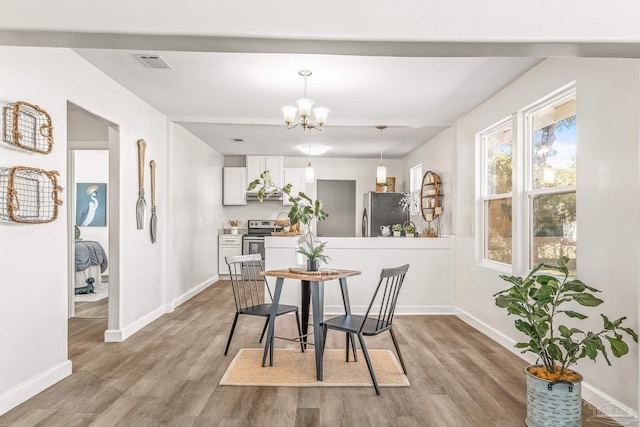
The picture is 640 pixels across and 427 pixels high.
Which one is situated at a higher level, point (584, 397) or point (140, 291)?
point (140, 291)

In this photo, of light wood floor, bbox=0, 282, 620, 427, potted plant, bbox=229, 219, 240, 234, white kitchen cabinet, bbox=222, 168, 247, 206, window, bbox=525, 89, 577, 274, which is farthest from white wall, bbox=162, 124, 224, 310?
window, bbox=525, 89, 577, 274

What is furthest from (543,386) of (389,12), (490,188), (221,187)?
(221,187)

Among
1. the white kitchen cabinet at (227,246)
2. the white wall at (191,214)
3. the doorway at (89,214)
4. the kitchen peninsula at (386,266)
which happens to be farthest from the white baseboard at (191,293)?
the kitchen peninsula at (386,266)

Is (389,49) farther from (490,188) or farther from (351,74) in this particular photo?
(490,188)

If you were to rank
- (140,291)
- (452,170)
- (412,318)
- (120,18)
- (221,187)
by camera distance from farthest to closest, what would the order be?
(221,187), (452,170), (412,318), (140,291), (120,18)

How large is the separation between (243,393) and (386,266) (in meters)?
2.92

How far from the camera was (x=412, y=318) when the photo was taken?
5.37 meters

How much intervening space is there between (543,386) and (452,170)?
3.64 metres

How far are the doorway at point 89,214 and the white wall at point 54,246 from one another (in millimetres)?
112

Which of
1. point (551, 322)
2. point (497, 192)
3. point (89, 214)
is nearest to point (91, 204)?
point (89, 214)

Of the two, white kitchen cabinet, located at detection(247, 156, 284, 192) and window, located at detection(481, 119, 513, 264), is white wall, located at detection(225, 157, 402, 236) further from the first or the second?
window, located at detection(481, 119, 513, 264)

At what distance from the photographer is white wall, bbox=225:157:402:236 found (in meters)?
8.96

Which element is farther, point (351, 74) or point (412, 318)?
point (412, 318)

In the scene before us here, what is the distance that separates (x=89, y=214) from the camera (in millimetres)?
8219
